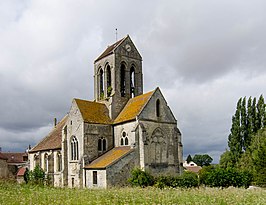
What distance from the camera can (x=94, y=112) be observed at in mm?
39250

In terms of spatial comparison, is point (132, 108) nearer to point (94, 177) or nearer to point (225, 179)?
point (94, 177)

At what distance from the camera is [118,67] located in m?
41.6

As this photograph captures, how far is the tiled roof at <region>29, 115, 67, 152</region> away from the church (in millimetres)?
364

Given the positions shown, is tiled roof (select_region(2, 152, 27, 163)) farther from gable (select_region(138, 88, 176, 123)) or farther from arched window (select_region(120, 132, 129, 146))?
gable (select_region(138, 88, 176, 123))

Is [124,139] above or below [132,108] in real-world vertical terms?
below

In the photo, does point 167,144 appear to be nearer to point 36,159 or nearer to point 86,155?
point 86,155

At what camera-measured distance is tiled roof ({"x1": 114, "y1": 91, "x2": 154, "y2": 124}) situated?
36.4 meters

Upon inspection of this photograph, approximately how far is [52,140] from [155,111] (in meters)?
17.2

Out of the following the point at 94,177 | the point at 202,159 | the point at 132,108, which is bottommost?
the point at 202,159

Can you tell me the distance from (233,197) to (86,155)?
22420 mm

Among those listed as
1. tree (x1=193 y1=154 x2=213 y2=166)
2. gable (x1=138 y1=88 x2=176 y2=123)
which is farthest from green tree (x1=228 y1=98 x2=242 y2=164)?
tree (x1=193 y1=154 x2=213 y2=166)

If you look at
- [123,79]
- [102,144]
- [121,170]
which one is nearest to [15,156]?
[123,79]

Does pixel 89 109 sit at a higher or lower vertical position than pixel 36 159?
higher

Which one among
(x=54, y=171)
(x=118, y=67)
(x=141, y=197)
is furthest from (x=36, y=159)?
(x=141, y=197)
